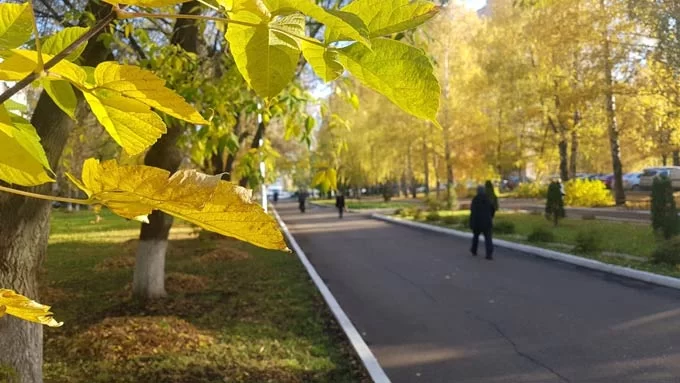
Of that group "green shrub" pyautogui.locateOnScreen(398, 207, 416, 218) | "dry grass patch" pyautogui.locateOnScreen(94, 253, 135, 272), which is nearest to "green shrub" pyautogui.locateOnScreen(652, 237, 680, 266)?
"dry grass patch" pyautogui.locateOnScreen(94, 253, 135, 272)

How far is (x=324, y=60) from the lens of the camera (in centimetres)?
72

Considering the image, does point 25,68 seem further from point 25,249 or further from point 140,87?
point 25,249

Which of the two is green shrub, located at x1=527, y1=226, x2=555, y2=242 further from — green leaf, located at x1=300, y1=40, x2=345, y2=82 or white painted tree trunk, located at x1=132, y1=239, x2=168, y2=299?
green leaf, located at x1=300, y1=40, x2=345, y2=82

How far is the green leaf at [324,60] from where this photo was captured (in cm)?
71

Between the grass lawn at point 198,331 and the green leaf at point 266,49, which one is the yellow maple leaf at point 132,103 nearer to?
the green leaf at point 266,49

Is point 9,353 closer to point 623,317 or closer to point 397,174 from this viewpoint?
point 623,317

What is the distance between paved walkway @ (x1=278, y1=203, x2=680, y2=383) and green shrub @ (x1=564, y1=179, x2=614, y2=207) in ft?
55.1

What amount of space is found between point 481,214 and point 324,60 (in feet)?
43.7

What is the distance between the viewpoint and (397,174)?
52125mm

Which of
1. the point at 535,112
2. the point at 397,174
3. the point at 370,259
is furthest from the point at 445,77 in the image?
the point at 370,259

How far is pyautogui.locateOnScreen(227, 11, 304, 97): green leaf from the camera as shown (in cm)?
68

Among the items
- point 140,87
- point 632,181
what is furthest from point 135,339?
point 632,181

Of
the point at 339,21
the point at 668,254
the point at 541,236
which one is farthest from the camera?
the point at 541,236

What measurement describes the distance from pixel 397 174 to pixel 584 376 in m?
47.0
